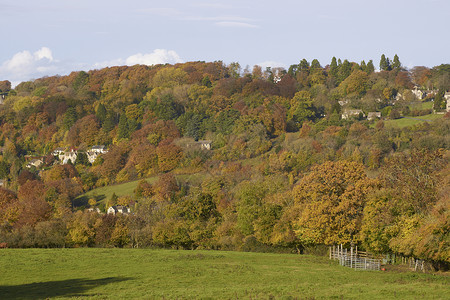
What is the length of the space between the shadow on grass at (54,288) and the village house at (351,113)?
132085 millimetres

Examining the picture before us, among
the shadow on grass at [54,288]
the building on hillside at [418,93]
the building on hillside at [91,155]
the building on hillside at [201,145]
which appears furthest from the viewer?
the building on hillside at [418,93]

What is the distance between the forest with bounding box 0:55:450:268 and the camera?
190ft

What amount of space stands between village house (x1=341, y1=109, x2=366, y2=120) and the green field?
113 metres

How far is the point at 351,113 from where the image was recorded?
17412cm

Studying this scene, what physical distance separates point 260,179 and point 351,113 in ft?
234

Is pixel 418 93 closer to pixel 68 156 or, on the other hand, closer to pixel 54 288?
pixel 68 156

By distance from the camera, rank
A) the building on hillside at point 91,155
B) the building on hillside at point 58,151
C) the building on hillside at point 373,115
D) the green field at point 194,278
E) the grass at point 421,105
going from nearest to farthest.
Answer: the green field at point 194,278 → the building on hillside at point 373,115 → the grass at point 421,105 → the building on hillside at point 91,155 → the building on hillside at point 58,151

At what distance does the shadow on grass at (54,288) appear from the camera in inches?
1528

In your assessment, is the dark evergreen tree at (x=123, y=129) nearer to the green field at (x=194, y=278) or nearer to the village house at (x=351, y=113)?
the village house at (x=351, y=113)

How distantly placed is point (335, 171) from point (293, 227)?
9.08 meters

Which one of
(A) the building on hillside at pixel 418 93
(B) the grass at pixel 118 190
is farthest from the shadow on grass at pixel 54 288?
(A) the building on hillside at pixel 418 93

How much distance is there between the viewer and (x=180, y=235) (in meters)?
76.7

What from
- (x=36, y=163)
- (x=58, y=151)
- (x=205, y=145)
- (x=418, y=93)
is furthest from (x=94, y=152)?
(x=418, y=93)

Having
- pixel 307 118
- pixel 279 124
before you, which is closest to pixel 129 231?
pixel 279 124
